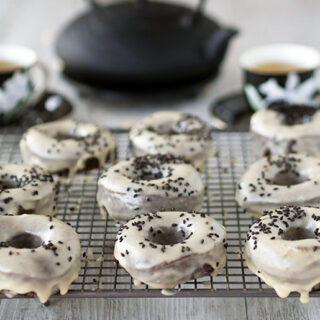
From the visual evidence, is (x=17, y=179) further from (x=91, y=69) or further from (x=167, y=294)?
(x=91, y=69)

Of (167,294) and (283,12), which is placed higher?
(167,294)

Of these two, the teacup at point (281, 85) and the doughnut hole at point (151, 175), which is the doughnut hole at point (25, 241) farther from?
the teacup at point (281, 85)

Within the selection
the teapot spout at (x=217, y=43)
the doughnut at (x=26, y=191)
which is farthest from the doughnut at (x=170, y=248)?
the teapot spout at (x=217, y=43)

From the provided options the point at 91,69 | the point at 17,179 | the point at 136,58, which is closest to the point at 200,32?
the point at 136,58

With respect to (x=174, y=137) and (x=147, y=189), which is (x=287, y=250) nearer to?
(x=147, y=189)

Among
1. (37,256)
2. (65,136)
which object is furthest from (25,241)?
(65,136)

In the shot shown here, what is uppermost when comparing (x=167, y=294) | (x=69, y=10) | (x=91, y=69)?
(x=167, y=294)
